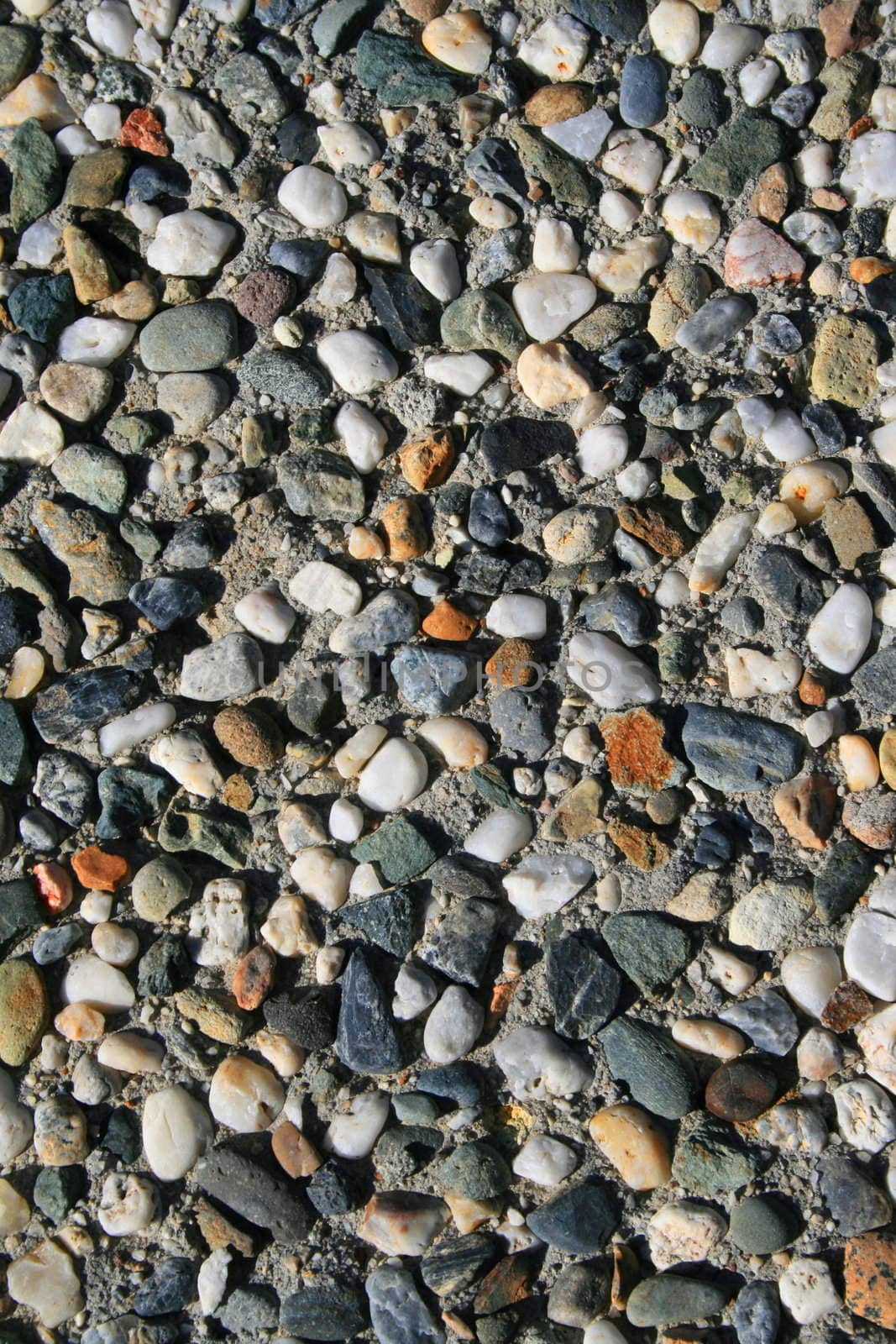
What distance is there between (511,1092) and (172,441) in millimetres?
661

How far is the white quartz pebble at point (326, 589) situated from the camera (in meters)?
0.92

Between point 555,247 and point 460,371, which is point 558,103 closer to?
point 555,247

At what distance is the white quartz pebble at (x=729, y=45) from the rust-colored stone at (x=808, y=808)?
65cm

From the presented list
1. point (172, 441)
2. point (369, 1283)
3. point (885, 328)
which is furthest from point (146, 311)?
point (369, 1283)

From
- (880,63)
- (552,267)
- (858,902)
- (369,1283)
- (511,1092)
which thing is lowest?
(369,1283)

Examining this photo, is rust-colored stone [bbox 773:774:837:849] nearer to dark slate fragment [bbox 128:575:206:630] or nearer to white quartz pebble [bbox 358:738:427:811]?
white quartz pebble [bbox 358:738:427:811]

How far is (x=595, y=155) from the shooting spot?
947 millimetres

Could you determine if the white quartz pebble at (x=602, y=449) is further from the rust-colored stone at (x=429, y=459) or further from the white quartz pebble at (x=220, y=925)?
the white quartz pebble at (x=220, y=925)

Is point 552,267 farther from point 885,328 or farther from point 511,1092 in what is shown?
point 511,1092

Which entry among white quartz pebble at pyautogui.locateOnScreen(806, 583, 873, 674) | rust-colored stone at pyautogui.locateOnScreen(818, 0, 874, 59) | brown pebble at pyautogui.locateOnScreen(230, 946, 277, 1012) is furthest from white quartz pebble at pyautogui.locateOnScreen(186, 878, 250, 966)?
rust-colored stone at pyautogui.locateOnScreen(818, 0, 874, 59)

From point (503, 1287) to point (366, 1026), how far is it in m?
0.23

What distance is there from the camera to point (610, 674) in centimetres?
90

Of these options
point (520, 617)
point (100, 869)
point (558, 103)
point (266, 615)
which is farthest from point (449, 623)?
point (558, 103)

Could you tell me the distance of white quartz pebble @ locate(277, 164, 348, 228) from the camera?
37.5 inches
